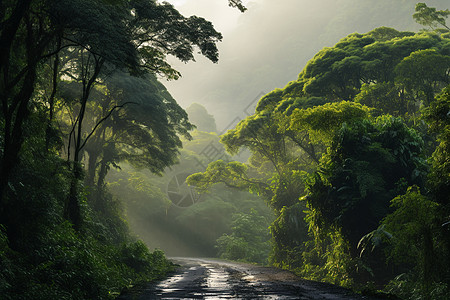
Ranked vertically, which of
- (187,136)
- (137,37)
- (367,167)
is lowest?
(367,167)

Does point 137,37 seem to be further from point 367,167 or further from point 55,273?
point 367,167

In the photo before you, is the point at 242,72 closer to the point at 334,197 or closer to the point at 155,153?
the point at 155,153

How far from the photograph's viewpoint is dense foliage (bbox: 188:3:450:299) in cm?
810

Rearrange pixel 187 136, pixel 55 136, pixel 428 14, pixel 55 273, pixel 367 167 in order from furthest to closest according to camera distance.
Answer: pixel 428 14, pixel 187 136, pixel 55 136, pixel 367 167, pixel 55 273

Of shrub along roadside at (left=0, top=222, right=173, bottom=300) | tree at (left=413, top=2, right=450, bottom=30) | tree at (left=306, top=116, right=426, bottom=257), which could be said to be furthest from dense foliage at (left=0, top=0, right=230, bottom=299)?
tree at (left=413, top=2, right=450, bottom=30)

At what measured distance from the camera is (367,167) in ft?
39.8

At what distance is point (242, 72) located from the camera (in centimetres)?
17725

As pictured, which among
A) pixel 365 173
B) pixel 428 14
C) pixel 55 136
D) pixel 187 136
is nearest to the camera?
pixel 365 173

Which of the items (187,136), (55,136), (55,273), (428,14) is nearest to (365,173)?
(55,273)

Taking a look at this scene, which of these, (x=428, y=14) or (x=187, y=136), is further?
(x=428, y=14)

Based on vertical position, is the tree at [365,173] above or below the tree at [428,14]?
below

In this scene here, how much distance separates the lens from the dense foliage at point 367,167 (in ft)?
26.6

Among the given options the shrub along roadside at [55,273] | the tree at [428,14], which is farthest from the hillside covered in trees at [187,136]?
the tree at [428,14]

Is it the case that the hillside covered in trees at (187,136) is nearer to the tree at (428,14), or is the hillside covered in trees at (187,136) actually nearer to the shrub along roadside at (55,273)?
the shrub along roadside at (55,273)
